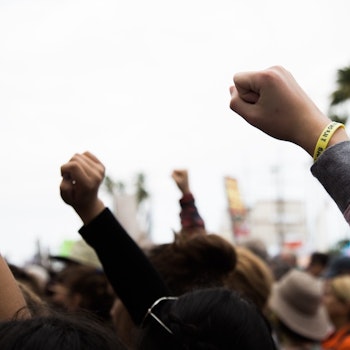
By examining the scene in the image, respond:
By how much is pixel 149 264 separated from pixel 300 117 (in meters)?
1.06

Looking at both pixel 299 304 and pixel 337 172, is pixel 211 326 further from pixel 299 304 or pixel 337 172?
pixel 299 304

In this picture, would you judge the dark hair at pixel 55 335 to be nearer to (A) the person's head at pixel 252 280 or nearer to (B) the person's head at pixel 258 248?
(A) the person's head at pixel 252 280

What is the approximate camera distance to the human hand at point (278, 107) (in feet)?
4.75

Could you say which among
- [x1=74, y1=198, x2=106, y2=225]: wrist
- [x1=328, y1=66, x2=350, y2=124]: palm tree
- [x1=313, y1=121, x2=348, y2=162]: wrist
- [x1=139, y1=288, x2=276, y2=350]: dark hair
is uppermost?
[x1=313, y1=121, x2=348, y2=162]: wrist

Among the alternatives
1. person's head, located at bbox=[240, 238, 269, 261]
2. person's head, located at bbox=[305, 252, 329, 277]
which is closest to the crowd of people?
person's head, located at bbox=[240, 238, 269, 261]

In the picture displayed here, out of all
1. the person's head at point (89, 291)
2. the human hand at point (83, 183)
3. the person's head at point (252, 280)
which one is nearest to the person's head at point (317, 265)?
the person's head at point (89, 291)

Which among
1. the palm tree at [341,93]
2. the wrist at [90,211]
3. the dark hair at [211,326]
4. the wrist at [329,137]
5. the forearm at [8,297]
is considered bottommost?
the palm tree at [341,93]

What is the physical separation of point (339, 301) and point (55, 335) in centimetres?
444

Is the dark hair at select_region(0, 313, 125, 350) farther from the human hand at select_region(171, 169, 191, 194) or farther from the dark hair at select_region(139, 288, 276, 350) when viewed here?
the human hand at select_region(171, 169, 191, 194)

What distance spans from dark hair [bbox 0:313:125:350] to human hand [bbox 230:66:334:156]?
0.50 meters

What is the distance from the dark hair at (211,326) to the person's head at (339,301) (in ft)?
11.3

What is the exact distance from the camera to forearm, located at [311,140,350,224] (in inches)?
53.9

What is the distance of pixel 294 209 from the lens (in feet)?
116

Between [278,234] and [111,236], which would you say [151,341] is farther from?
[278,234]
